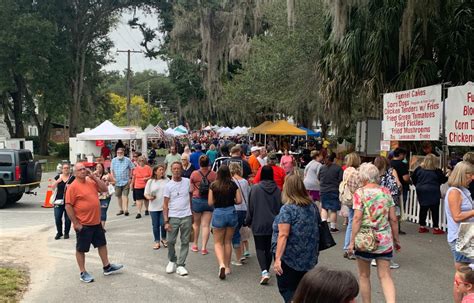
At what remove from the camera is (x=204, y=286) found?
19.9 feet

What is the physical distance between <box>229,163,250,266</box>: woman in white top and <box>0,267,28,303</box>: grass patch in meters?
2.88

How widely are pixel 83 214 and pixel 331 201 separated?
4.63m

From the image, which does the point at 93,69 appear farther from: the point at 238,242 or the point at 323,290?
the point at 323,290

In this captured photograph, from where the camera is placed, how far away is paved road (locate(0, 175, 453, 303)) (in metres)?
5.71

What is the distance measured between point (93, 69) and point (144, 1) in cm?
692

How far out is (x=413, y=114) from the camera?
9.70 m

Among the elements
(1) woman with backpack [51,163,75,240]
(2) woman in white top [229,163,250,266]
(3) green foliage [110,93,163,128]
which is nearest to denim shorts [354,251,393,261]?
(2) woman in white top [229,163,250,266]

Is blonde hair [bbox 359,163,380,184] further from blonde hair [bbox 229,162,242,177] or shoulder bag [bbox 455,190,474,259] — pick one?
blonde hair [bbox 229,162,242,177]

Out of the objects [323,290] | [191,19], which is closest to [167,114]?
[191,19]

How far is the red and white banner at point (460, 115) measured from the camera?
26.9ft

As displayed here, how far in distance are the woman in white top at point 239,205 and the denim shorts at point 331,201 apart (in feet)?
7.84

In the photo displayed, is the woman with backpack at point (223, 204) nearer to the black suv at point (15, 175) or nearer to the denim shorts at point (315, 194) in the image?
the denim shorts at point (315, 194)

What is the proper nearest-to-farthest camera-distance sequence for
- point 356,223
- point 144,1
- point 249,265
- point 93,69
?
point 356,223 → point 249,265 → point 144,1 → point 93,69

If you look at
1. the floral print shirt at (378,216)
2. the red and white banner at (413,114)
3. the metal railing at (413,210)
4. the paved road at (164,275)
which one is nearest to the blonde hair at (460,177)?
the floral print shirt at (378,216)
